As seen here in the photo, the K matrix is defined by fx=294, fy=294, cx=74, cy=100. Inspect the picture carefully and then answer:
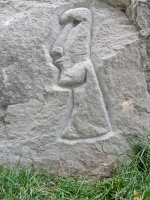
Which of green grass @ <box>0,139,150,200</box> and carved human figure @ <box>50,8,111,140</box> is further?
carved human figure @ <box>50,8,111,140</box>

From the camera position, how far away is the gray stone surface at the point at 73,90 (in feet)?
5.79

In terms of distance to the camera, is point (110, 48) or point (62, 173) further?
point (110, 48)

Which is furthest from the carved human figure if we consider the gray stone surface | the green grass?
the green grass

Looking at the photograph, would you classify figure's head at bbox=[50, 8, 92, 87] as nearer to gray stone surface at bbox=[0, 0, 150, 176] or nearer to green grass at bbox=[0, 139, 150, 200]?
gray stone surface at bbox=[0, 0, 150, 176]

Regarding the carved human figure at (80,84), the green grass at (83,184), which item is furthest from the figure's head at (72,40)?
the green grass at (83,184)

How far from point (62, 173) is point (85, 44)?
828 millimetres

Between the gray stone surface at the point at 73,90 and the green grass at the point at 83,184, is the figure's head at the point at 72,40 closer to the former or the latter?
the gray stone surface at the point at 73,90

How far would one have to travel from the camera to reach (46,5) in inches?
79.3

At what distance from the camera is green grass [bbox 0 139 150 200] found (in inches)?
58.2

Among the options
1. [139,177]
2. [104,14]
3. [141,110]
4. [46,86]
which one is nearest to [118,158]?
[139,177]

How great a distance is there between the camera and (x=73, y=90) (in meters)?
1.83

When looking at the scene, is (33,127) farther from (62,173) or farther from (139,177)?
(139,177)

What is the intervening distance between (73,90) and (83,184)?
0.57 meters

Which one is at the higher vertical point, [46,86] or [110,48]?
[110,48]
